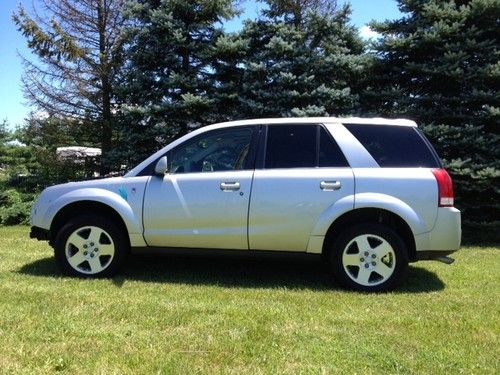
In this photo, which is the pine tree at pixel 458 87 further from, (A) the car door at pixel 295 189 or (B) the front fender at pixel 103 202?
(B) the front fender at pixel 103 202

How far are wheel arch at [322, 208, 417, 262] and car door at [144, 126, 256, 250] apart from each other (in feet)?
2.94

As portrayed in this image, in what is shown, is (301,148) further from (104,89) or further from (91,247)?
(104,89)

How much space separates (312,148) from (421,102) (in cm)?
513

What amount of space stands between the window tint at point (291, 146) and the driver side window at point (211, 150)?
0.27 meters

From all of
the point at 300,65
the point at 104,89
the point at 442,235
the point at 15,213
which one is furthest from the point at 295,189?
the point at 104,89

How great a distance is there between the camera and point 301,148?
5.50 meters

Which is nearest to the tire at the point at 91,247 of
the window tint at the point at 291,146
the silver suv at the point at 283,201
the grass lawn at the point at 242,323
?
the silver suv at the point at 283,201

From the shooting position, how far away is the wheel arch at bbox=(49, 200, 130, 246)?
5.75 m

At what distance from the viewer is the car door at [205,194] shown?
5.38 m

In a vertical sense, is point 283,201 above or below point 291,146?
below

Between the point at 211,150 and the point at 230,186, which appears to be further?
the point at 211,150

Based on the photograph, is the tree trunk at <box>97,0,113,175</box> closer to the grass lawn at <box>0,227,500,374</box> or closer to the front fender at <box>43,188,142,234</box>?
the front fender at <box>43,188,142,234</box>

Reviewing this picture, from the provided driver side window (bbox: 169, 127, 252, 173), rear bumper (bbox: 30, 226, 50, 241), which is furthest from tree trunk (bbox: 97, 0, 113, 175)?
driver side window (bbox: 169, 127, 252, 173)

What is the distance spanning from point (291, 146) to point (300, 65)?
17.2 ft
